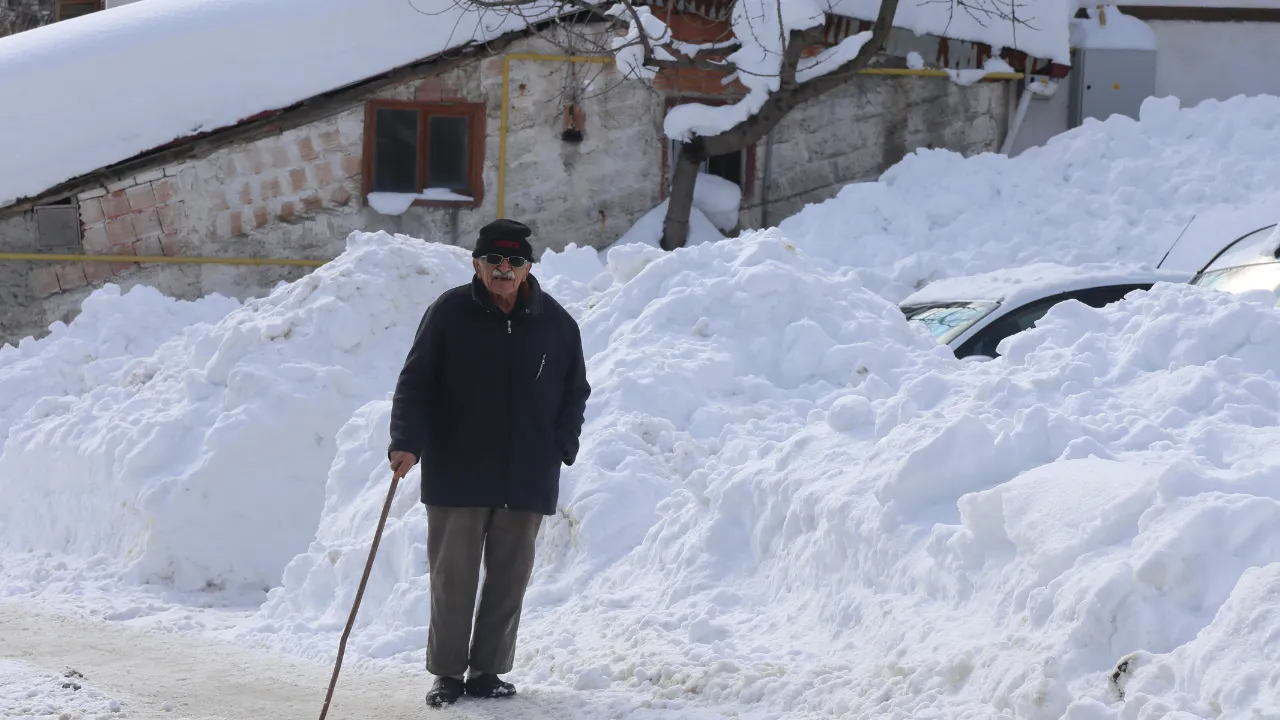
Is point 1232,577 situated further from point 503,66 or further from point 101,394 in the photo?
point 503,66

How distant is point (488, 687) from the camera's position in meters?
5.63

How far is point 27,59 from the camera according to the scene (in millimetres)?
16141

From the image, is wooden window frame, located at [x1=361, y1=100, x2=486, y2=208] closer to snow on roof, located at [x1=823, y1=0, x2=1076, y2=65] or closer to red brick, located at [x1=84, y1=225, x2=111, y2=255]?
red brick, located at [x1=84, y1=225, x2=111, y2=255]

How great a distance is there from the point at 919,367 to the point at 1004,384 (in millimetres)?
1794

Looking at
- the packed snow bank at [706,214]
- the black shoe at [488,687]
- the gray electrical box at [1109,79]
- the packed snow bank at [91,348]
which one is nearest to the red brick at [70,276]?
the packed snow bank at [91,348]

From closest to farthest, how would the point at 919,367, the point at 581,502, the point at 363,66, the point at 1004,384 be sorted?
the point at 1004,384 < the point at 581,502 < the point at 919,367 < the point at 363,66

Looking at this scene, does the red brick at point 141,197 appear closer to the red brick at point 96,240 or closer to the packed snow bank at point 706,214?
the red brick at point 96,240

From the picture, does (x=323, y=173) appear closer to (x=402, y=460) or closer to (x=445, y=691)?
(x=402, y=460)

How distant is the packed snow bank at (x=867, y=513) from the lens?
455 cm

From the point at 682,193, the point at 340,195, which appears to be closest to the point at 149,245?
the point at 340,195

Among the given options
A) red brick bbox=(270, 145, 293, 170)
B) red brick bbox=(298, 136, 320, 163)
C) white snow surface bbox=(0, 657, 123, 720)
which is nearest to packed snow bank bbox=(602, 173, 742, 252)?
red brick bbox=(298, 136, 320, 163)

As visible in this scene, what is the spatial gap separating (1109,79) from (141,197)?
10732 millimetres

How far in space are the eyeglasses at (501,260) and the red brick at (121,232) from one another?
11262 mm

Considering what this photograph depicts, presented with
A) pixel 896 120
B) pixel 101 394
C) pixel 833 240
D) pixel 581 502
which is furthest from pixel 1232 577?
pixel 896 120
